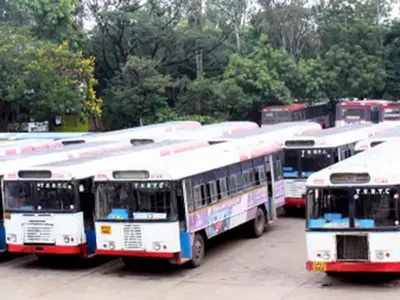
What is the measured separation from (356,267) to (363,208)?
1.00m

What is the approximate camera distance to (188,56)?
47.7 metres

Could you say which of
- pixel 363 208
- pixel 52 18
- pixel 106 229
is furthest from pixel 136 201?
pixel 52 18

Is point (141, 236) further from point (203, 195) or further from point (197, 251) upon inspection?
point (203, 195)

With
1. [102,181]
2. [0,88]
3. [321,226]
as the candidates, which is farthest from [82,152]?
Answer: [0,88]

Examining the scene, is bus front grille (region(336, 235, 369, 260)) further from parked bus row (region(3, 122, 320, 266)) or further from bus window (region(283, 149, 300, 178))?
bus window (region(283, 149, 300, 178))

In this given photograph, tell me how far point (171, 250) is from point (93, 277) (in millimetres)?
1858

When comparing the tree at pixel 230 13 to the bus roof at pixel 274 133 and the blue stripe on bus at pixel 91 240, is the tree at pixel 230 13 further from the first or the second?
the blue stripe on bus at pixel 91 240

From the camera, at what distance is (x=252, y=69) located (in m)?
44.6

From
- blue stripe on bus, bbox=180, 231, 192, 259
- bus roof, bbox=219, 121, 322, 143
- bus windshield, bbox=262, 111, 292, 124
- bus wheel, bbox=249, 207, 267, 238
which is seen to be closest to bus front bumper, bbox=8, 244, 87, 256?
blue stripe on bus, bbox=180, 231, 192, 259

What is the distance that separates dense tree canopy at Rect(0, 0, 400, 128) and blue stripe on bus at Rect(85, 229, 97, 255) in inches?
933

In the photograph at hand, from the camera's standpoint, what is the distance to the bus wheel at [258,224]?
760 inches

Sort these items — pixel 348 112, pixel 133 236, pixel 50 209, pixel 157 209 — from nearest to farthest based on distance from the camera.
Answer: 1. pixel 157 209
2. pixel 133 236
3. pixel 50 209
4. pixel 348 112

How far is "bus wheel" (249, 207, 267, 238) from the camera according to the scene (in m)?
19.3

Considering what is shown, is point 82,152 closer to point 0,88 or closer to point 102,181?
point 102,181
